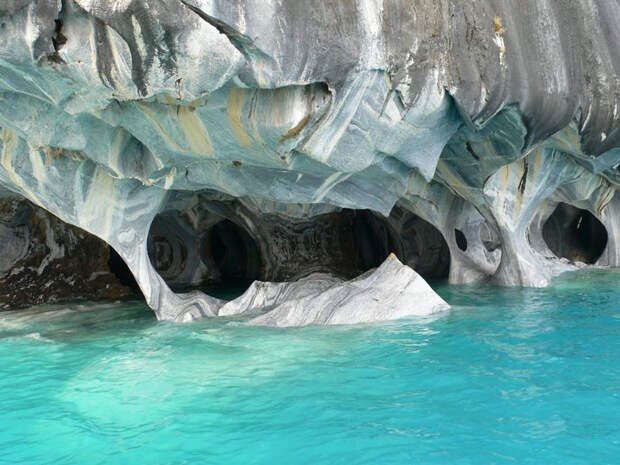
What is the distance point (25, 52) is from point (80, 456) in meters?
3.48

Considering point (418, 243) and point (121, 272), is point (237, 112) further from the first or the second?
point (418, 243)

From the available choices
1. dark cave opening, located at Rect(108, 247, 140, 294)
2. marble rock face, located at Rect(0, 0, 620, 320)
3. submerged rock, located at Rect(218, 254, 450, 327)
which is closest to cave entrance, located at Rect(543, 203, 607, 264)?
marble rock face, located at Rect(0, 0, 620, 320)

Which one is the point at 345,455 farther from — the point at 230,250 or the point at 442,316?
the point at 230,250

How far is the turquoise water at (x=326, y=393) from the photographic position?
352 cm

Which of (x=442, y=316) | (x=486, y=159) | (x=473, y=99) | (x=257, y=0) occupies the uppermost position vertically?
(x=257, y=0)

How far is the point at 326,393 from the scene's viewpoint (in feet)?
14.8

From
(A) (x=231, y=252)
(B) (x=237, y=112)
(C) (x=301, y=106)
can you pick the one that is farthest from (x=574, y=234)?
(B) (x=237, y=112)

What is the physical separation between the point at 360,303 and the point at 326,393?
3484mm

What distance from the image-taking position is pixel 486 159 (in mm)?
9648

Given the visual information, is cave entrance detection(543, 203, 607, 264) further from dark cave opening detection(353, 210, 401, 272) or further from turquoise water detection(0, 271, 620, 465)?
turquoise water detection(0, 271, 620, 465)

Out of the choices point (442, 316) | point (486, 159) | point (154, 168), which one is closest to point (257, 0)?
point (154, 168)

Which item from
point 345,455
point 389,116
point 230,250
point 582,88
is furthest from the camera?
point 230,250

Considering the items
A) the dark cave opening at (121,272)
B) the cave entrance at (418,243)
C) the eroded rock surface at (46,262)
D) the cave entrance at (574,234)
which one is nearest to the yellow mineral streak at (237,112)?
the eroded rock surface at (46,262)

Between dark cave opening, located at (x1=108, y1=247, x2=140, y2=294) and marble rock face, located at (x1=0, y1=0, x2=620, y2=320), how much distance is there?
2431 mm
